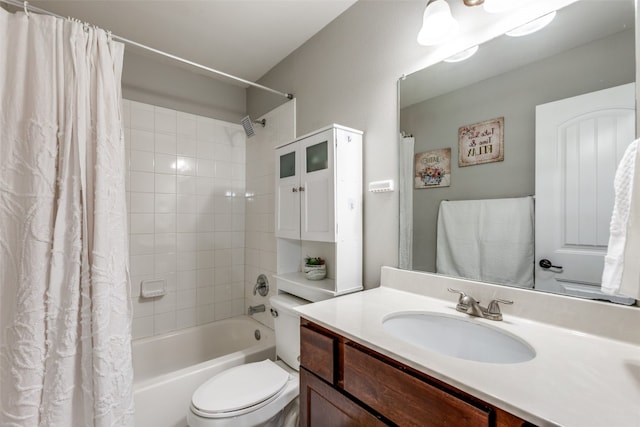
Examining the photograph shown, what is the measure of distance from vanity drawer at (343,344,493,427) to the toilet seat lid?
1.92 feet

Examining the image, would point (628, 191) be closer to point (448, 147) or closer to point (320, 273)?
point (448, 147)

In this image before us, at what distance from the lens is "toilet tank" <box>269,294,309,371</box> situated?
1.51 meters

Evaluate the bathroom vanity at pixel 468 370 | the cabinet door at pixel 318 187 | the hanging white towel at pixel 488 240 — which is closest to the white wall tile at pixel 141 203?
the cabinet door at pixel 318 187

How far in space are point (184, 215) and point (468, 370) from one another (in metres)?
2.22

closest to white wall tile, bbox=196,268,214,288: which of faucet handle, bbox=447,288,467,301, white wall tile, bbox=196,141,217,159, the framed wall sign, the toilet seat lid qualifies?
white wall tile, bbox=196,141,217,159

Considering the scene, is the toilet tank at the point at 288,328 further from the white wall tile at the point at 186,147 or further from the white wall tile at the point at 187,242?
the white wall tile at the point at 186,147

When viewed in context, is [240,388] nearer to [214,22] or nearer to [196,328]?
[196,328]

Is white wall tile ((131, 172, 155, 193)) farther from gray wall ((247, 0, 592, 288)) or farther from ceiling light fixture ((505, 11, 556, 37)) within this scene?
ceiling light fixture ((505, 11, 556, 37))

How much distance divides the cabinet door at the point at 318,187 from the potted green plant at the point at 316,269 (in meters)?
0.21

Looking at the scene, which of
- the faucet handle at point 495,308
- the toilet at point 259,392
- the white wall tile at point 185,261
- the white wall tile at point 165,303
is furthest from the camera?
the white wall tile at point 185,261

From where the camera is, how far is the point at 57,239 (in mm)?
981

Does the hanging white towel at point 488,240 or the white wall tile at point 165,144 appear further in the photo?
the white wall tile at point 165,144

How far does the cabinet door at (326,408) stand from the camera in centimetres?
81

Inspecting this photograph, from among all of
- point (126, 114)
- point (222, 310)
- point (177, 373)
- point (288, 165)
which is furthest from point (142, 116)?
point (177, 373)
